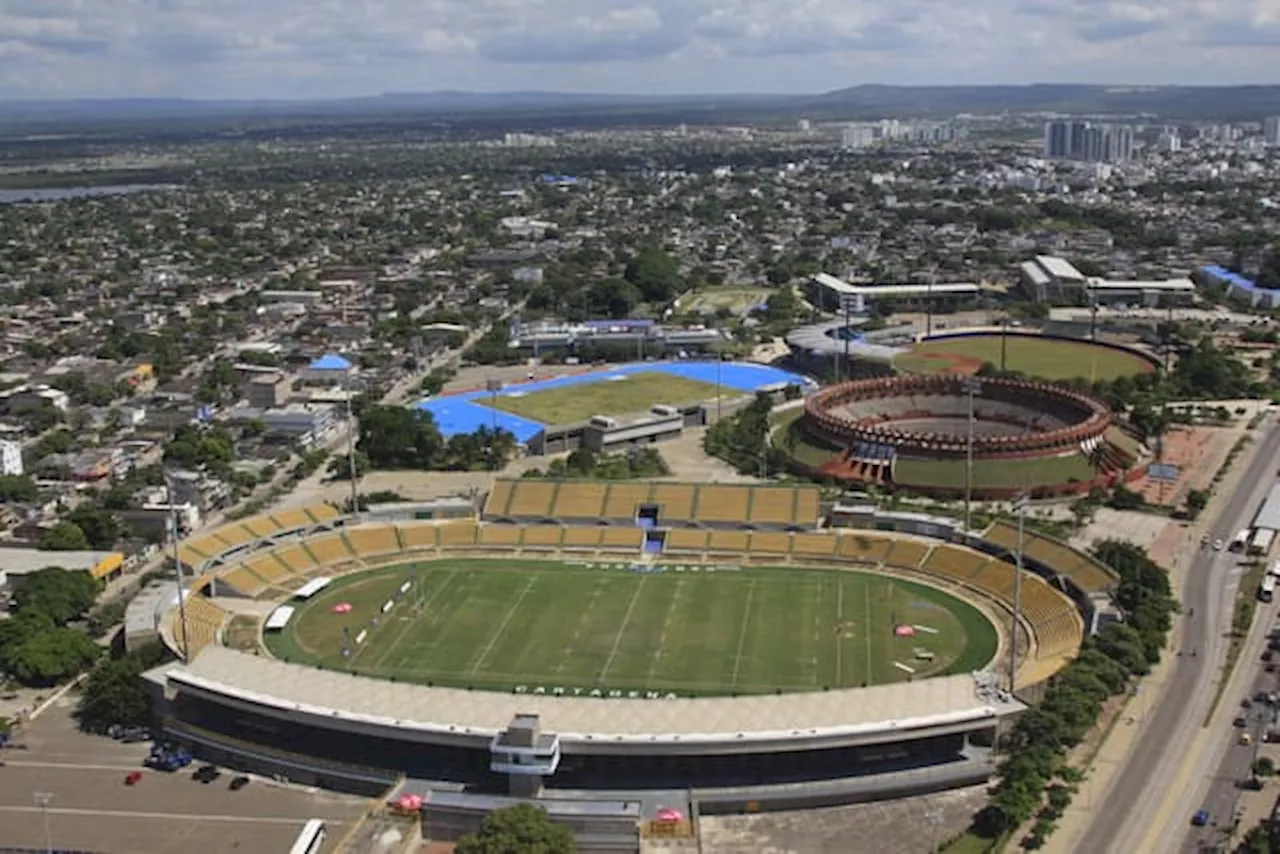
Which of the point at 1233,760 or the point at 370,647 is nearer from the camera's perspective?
the point at 1233,760

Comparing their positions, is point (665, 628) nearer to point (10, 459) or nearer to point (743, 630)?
point (743, 630)

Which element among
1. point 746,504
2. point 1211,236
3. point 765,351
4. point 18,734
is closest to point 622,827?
point 18,734

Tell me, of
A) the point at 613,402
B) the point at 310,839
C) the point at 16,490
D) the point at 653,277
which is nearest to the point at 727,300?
the point at 653,277

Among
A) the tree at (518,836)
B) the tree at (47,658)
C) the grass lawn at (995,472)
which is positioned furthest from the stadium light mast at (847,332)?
the tree at (518,836)

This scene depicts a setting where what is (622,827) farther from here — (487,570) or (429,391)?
(429,391)

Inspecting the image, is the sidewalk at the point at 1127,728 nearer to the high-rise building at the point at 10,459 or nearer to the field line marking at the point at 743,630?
the field line marking at the point at 743,630

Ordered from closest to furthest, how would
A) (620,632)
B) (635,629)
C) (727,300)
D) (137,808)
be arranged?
1. (137,808)
2. (620,632)
3. (635,629)
4. (727,300)

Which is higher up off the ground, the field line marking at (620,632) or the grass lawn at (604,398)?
the grass lawn at (604,398)
